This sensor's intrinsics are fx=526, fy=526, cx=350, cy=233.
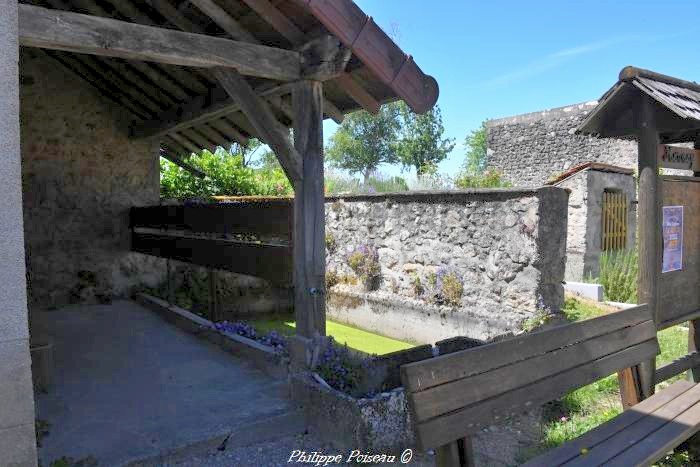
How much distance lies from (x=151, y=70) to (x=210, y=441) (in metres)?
4.20

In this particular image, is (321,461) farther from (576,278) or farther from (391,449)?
(576,278)

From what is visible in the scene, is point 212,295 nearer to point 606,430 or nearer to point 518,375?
point 518,375

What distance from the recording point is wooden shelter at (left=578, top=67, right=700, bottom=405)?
12.0 feet

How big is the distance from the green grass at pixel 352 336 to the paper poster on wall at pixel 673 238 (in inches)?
156

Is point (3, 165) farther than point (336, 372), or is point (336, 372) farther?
point (336, 372)

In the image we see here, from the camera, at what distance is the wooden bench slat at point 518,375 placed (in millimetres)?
2330

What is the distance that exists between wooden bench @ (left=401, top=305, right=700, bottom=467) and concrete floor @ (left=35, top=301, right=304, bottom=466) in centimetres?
174

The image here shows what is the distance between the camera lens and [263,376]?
4691 mm

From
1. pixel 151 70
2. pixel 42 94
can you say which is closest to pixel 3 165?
pixel 151 70

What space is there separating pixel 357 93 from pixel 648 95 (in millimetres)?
2123

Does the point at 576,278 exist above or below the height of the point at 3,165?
below

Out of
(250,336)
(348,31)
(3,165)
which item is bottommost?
(250,336)

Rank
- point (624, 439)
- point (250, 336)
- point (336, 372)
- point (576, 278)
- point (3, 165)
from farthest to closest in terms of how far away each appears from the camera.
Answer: point (576, 278) < point (250, 336) < point (336, 372) < point (624, 439) < point (3, 165)

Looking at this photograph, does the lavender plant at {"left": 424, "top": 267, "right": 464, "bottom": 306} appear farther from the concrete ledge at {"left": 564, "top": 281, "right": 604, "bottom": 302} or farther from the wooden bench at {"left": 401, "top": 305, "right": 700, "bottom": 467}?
the wooden bench at {"left": 401, "top": 305, "right": 700, "bottom": 467}
